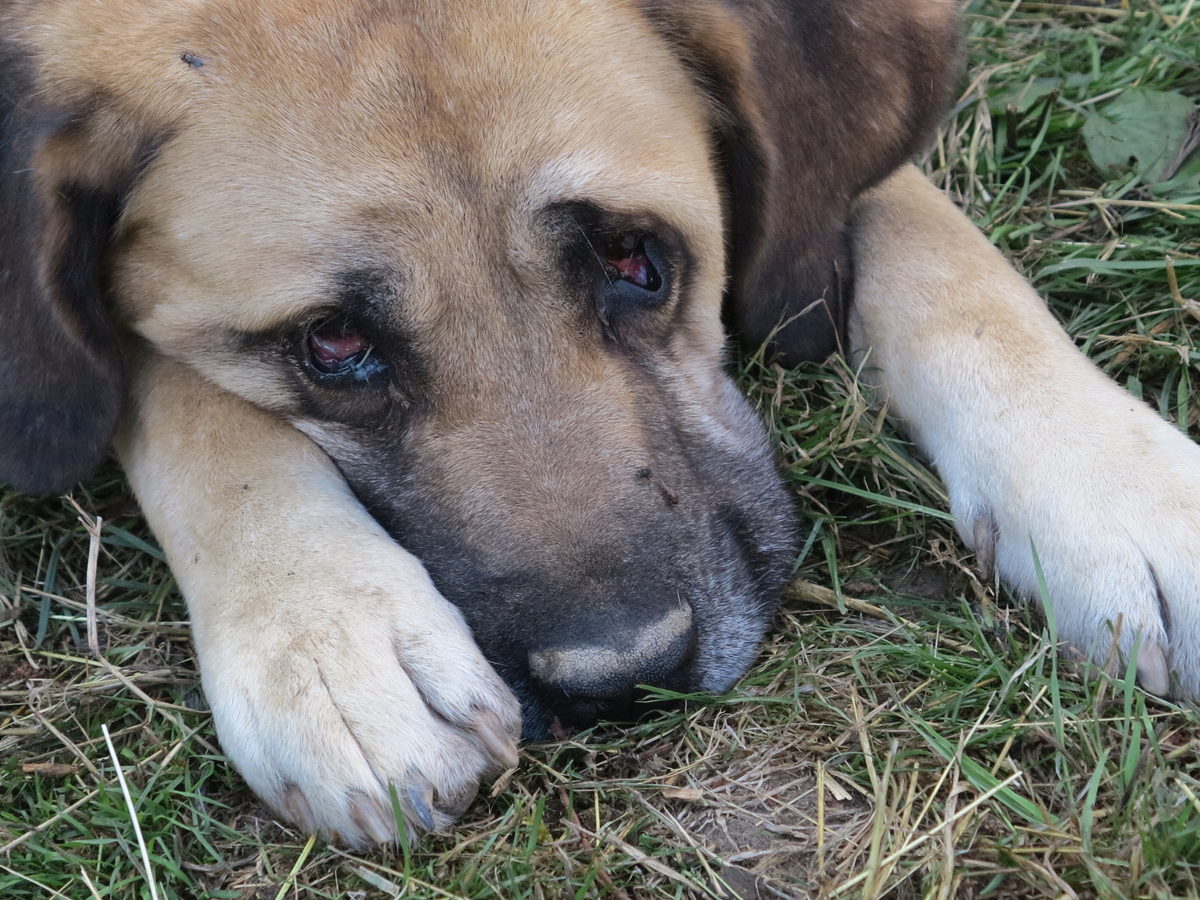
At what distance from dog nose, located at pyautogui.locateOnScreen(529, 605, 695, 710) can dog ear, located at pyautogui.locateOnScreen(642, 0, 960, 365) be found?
992 mm

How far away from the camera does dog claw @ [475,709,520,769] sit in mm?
2055

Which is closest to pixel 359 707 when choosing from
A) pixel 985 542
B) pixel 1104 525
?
pixel 985 542

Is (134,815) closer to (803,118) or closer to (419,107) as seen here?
(419,107)

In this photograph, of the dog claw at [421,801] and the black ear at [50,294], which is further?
the black ear at [50,294]

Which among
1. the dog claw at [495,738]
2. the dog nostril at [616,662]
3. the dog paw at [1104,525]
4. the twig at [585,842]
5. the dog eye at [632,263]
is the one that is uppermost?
the dog eye at [632,263]

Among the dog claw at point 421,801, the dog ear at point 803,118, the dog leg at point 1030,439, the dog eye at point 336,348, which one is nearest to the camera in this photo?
the dog claw at point 421,801

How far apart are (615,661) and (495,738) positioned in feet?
0.85

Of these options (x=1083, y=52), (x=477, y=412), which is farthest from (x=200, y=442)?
(x=1083, y=52)

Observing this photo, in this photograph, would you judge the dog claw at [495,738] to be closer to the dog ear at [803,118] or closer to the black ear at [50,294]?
the black ear at [50,294]

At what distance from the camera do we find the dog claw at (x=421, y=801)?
199 centimetres

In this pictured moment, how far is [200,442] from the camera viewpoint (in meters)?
2.56

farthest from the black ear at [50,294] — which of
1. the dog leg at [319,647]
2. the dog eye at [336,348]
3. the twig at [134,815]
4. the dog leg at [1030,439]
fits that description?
the dog leg at [1030,439]

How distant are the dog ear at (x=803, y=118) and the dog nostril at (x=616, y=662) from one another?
100 centimetres

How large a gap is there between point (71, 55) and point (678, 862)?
6.54 ft
